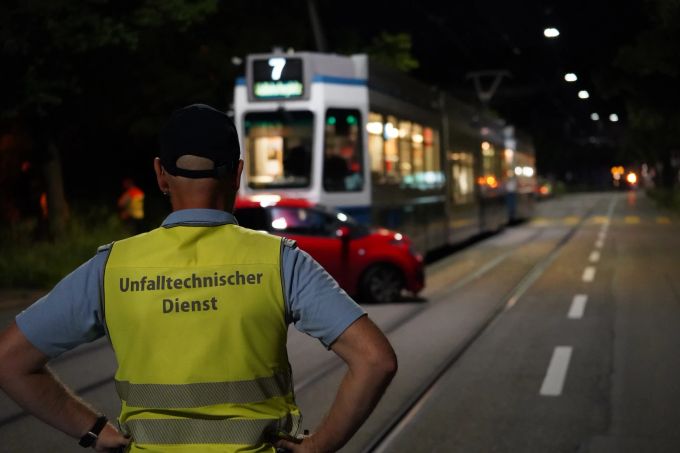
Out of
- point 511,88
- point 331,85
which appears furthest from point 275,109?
point 511,88

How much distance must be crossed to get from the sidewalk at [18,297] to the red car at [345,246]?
3.19m

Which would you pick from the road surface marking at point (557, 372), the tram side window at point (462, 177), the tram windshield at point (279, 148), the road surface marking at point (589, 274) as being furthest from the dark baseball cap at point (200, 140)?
the tram side window at point (462, 177)

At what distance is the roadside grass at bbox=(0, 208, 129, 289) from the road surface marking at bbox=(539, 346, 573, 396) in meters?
9.03

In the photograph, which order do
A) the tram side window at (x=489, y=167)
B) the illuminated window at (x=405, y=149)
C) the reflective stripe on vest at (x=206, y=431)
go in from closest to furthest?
the reflective stripe on vest at (x=206, y=431)
the illuminated window at (x=405, y=149)
the tram side window at (x=489, y=167)

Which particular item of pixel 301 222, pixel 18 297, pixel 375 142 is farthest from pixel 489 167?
pixel 18 297

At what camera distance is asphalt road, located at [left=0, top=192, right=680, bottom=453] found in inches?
293

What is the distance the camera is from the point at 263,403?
8.02 feet

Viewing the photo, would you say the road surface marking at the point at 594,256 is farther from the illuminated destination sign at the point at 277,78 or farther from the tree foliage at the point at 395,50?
the tree foliage at the point at 395,50

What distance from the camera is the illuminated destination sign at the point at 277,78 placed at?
58.1ft

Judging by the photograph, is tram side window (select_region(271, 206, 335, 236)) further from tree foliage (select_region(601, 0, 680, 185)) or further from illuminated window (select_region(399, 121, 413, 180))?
tree foliage (select_region(601, 0, 680, 185))

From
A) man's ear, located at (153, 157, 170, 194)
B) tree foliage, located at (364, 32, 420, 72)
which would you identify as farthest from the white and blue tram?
tree foliage, located at (364, 32, 420, 72)

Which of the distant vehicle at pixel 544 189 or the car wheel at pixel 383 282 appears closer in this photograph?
the car wheel at pixel 383 282

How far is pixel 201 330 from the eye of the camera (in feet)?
7.95

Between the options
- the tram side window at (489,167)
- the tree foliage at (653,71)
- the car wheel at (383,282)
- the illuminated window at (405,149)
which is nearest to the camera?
the car wheel at (383,282)
